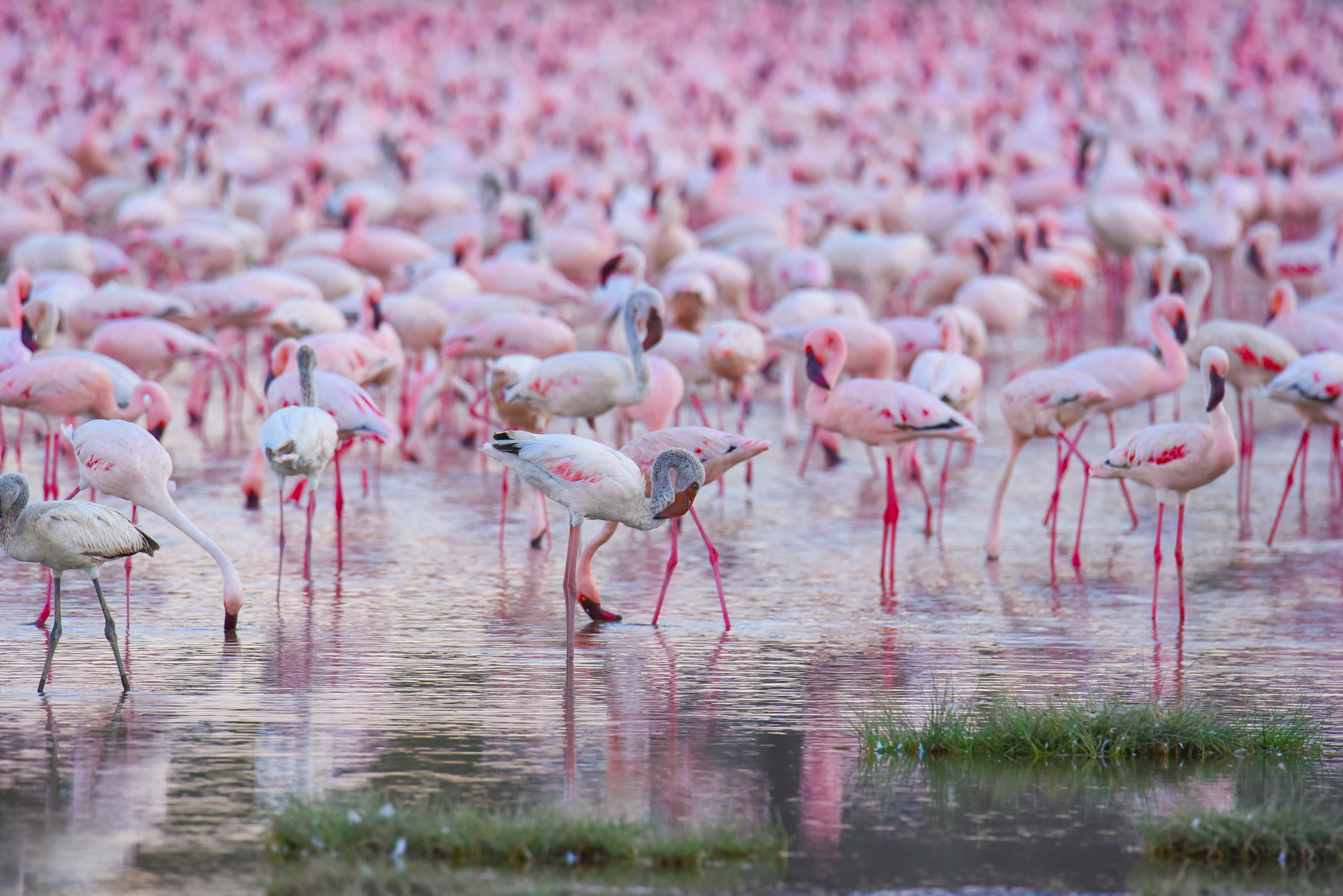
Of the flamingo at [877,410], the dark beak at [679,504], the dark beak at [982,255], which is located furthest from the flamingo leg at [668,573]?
the dark beak at [982,255]

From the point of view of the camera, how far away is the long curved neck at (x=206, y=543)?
7258 mm

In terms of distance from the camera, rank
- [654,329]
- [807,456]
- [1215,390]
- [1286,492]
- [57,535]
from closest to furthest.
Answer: [57,535] → [1215,390] → [654,329] → [1286,492] → [807,456]

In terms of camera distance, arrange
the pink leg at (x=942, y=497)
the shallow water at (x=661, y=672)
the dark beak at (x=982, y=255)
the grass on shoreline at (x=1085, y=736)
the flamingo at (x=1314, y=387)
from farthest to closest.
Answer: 1. the dark beak at (x=982, y=255)
2. the pink leg at (x=942, y=497)
3. the flamingo at (x=1314, y=387)
4. the grass on shoreline at (x=1085, y=736)
5. the shallow water at (x=661, y=672)

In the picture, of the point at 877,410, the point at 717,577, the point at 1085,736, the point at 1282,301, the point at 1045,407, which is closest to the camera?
the point at 1085,736

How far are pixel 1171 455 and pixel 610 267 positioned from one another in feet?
15.3

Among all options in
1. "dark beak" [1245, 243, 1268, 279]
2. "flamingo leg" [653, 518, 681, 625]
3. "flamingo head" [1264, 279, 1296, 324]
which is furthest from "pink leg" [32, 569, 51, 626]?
"dark beak" [1245, 243, 1268, 279]

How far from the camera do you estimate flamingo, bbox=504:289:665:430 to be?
29.8ft

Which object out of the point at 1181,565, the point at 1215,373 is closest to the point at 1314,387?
the point at 1215,373

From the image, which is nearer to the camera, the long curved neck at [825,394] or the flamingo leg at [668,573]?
the flamingo leg at [668,573]

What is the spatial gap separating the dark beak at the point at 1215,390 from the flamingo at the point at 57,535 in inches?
181

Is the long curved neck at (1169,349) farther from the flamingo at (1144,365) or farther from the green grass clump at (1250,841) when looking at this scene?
the green grass clump at (1250,841)

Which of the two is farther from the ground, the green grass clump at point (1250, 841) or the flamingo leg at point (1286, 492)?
the flamingo leg at point (1286, 492)

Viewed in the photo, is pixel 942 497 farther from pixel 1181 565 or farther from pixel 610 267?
pixel 610 267

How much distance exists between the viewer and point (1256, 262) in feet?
52.7
